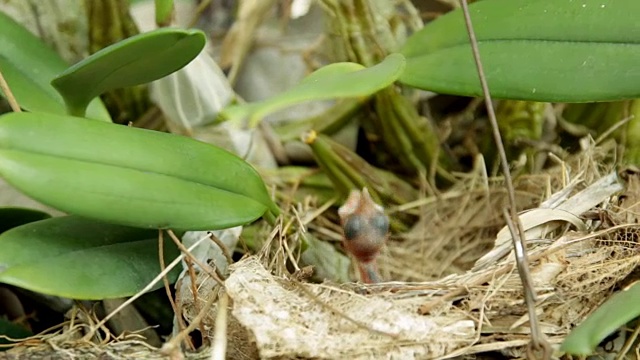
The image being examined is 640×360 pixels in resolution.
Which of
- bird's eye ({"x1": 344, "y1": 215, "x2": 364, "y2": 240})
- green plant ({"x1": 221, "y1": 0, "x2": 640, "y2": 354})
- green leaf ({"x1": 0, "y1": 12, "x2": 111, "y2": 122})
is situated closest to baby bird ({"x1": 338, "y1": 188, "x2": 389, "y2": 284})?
bird's eye ({"x1": 344, "y1": 215, "x2": 364, "y2": 240})

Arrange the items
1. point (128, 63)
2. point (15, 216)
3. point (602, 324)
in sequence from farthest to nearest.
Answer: point (15, 216) → point (128, 63) → point (602, 324)

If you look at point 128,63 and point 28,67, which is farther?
point 28,67

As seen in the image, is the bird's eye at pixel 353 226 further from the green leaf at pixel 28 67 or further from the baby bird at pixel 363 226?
the green leaf at pixel 28 67

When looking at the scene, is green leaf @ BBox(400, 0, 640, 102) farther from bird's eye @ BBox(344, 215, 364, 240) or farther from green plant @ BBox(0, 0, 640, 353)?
bird's eye @ BBox(344, 215, 364, 240)

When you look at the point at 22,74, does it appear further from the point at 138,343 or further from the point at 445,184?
the point at 445,184

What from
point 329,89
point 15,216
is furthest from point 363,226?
point 15,216

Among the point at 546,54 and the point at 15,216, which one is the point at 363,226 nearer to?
the point at 546,54

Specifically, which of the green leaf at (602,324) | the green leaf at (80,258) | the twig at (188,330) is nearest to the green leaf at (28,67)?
the green leaf at (80,258)
